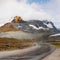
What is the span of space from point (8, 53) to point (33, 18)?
8.91 ft

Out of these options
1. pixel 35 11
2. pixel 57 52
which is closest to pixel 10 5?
pixel 35 11

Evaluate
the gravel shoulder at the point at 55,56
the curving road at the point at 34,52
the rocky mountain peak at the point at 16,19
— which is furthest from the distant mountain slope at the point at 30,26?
the gravel shoulder at the point at 55,56

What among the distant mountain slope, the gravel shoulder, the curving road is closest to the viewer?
the gravel shoulder

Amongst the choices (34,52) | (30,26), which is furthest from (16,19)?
(34,52)

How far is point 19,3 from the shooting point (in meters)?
13.6

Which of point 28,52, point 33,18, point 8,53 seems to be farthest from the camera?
point 28,52

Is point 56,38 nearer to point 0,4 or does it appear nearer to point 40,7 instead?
point 40,7

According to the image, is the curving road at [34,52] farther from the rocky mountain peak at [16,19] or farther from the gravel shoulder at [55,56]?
the rocky mountain peak at [16,19]

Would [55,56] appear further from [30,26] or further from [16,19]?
[16,19]

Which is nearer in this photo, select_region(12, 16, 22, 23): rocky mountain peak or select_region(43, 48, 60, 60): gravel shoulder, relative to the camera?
select_region(43, 48, 60, 60): gravel shoulder

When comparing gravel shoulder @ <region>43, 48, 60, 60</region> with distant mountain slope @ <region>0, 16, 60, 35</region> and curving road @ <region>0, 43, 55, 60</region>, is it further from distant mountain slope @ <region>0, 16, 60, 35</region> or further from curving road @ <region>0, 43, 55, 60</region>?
distant mountain slope @ <region>0, 16, 60, 35</region>

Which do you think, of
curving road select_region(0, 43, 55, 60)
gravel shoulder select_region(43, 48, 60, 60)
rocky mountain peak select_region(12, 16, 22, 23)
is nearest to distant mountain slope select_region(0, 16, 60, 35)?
rocky mountain peak select_region(12, 16, 22, 23)

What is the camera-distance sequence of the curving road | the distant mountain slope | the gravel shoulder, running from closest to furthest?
the gravel shoulder → the distant mountain slope → the curving road

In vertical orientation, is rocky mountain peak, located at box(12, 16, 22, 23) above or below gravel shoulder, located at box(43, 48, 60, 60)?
above
